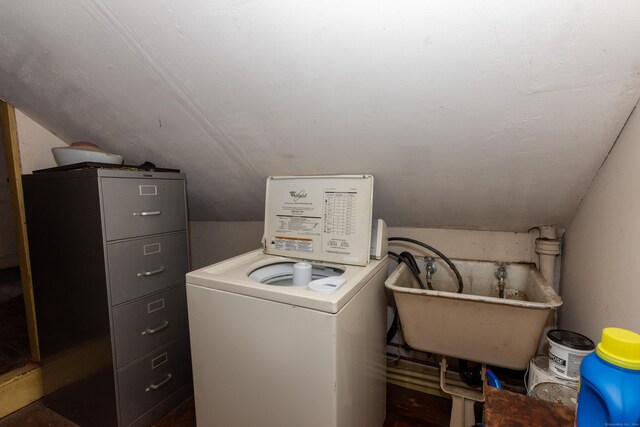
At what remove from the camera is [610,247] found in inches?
36.4

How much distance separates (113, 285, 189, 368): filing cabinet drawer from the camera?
1346 mm

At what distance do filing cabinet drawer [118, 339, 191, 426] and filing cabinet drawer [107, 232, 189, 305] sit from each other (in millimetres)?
350

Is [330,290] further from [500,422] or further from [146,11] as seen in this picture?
[146,11]

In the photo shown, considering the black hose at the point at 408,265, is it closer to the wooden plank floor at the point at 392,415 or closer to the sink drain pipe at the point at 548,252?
the wooden plank floor at the point at 392,415

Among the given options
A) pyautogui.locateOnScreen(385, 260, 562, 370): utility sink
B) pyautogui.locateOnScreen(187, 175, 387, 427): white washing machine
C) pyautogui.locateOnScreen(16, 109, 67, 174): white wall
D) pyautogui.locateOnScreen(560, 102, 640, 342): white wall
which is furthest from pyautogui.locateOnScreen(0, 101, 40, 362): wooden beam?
pyautogui.locateOnScreen(560, 102, 640, 342): white wall

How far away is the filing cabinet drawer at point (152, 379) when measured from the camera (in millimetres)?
1372

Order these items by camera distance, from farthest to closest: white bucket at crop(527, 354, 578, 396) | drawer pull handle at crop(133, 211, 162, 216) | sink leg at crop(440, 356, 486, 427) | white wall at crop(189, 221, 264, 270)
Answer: white wall at crop(189, 221, 264, 270), drawer pull handle at crop(133, 211, 162, 216), sink leg at crop(440, 356, 486, 427), white bucket at crop(527, 354, 578, 396)

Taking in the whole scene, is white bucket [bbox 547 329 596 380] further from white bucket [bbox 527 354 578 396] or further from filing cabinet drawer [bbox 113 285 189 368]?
filing cabinet drawer [bbox 113 285 189 368]

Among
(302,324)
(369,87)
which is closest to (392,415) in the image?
(302,324)

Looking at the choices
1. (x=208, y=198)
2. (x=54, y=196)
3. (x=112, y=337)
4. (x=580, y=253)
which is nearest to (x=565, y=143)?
(x=580, y=253)

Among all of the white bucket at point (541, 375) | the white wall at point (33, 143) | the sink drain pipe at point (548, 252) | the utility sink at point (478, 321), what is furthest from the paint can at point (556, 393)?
the white wall at point (33, 143)

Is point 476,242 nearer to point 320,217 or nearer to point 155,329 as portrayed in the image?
point 320,217

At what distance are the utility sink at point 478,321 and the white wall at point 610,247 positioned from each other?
0.41 feet

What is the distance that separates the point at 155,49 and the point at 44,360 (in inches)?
69.8
